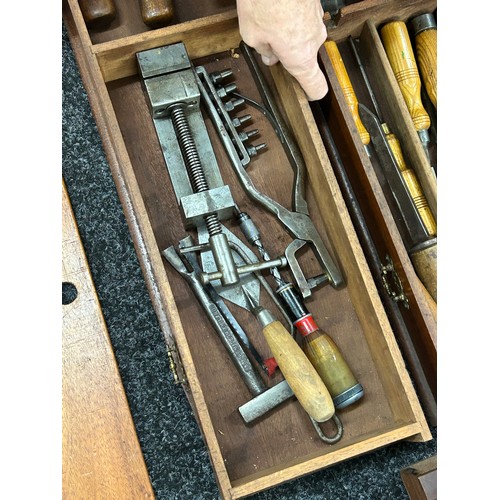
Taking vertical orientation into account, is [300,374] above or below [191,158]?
below

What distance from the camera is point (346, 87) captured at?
0.95m

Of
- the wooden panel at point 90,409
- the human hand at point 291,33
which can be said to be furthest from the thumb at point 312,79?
the wooden panel at point 90,409

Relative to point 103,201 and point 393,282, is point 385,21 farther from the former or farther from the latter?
point 103,201

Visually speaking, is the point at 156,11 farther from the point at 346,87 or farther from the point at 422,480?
the point at 422,480

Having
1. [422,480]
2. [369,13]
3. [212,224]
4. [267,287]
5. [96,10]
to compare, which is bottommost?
[422,480]

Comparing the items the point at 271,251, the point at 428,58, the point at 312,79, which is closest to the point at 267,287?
the point at 271,251

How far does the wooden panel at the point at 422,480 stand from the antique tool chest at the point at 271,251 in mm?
92

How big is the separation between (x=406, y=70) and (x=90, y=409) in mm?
655

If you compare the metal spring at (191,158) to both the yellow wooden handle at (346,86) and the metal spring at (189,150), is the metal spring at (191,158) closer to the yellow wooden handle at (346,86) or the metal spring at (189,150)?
the metal spring at (189,150)

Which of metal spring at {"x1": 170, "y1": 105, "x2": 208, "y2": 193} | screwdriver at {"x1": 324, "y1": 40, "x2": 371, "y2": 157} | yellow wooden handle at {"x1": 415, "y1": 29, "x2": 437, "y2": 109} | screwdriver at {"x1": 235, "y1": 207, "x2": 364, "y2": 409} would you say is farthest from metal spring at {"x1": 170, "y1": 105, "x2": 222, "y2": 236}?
yellow wooden handle at {"x1": 415, "y1": 29, "x2": 437, "y2": 109}

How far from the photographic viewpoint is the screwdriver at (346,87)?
37.2 inches

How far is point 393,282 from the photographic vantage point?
2.97ft

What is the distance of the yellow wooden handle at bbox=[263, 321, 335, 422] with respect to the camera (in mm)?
817
